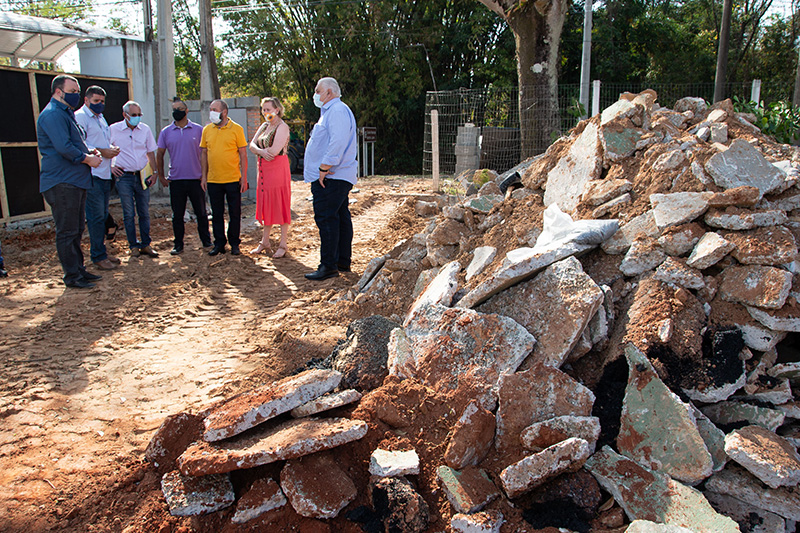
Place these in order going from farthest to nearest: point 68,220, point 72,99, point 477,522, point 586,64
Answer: point 586,64
point 68,220
point 72,99
point 477,522

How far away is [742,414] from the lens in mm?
2584

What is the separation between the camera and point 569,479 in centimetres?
227

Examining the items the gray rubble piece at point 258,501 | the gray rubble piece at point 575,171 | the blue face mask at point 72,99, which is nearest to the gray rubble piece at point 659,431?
the gray rubble piece at point 258,501

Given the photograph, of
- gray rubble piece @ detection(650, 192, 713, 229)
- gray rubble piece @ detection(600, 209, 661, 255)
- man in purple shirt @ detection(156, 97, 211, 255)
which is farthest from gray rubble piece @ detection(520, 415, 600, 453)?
man in purple shirt @ detection(156, 97, 211, 255)

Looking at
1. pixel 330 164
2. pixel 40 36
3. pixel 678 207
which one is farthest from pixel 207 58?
pixel 678 207

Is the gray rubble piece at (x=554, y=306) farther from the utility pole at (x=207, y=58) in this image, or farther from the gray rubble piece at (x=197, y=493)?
the utility pole at (x=207, y=58)

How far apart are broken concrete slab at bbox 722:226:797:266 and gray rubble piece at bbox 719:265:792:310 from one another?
0.17 ft

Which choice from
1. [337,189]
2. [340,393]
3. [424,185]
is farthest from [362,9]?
[340,393]

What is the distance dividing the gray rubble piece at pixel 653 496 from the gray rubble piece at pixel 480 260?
163 cm

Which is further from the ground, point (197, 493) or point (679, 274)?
point (679, 274)

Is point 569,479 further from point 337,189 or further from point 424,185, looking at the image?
point 424,185

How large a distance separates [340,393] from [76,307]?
133 inches

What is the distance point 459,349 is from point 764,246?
1.75 metres

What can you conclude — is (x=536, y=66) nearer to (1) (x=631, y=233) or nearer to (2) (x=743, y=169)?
(2) (x=743, y=169)
